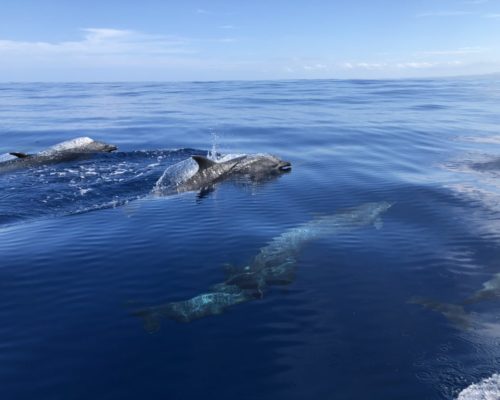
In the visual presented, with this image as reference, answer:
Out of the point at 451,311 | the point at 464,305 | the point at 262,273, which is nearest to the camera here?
the point at 451,311

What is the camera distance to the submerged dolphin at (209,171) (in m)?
19.9

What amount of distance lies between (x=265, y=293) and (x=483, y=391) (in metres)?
4.94

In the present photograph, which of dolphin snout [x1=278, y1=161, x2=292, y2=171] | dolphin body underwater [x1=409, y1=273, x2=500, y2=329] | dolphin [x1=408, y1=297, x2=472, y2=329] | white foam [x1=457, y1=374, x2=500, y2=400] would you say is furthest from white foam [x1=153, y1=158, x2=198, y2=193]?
white foam [x1=457, y1=374, x2=500, y2=400]

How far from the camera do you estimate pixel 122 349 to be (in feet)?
28.8

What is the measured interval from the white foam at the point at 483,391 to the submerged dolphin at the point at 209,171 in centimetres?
1393

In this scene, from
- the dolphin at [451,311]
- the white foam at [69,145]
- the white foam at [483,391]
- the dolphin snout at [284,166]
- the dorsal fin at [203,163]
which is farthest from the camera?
the white foam at [69,145]

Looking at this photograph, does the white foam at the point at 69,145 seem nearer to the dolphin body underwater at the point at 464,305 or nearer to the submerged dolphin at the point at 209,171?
the submerged dolphin at the point at 209,171

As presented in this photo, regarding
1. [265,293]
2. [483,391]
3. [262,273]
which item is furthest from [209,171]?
[483,391]

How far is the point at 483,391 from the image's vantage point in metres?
7.69

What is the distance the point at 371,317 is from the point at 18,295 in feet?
27.2

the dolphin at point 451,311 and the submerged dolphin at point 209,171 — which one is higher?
the submerged dolphin at point 209,171

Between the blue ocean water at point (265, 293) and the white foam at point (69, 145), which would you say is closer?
the blue ocean water at point (265, 293)

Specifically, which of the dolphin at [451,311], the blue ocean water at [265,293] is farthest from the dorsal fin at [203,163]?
the dolphin at [451,311]

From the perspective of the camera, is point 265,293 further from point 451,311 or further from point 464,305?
point 464,305
